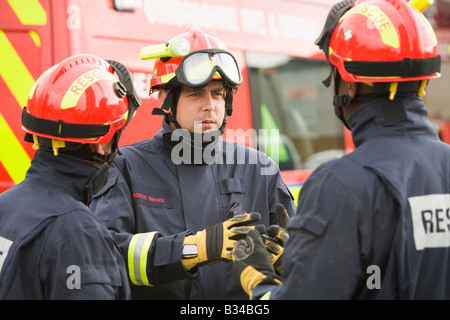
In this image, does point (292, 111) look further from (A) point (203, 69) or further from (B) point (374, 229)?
(B) point (374, 229)

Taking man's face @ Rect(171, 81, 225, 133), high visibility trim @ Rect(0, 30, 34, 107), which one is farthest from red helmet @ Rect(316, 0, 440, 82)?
high visibility trim @ Rect(0, 30, 34, 107)

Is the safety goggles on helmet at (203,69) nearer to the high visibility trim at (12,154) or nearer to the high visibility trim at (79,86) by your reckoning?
the high visibility trim at (79,86)

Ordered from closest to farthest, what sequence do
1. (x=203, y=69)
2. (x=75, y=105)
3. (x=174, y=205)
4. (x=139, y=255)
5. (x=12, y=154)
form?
(x=75, y=105)
(x=139, y=255)
(x=174, y=205)
(x=203, y=69)
(x=12, y=154)

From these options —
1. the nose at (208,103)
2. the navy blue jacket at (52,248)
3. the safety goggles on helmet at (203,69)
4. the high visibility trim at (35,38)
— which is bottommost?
the navy blue jacket at (52,248)

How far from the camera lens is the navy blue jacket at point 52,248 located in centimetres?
192

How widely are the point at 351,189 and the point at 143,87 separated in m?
2.65

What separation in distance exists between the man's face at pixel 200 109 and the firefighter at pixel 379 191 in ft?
3.41

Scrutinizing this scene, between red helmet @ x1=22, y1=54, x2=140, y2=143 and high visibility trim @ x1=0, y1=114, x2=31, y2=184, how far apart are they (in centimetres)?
163

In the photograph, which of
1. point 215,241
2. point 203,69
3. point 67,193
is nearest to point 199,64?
point 203,69

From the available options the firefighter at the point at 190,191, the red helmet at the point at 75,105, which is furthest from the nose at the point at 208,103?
the red helmet at the point at 75,105

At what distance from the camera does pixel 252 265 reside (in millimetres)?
2221

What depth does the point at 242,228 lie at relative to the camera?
8.28 ft

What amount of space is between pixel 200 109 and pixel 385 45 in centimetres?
124
